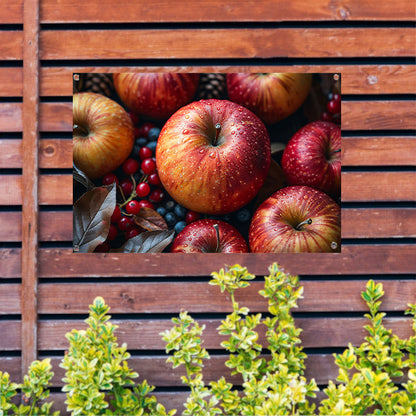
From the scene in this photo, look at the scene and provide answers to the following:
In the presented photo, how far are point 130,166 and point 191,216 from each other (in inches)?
10.3

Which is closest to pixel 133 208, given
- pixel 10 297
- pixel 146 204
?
pixel 146 204

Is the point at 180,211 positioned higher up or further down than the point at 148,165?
further down

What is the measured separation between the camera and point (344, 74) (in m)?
1.43

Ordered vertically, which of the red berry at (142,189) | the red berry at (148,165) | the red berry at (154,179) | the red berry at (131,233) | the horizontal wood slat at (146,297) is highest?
the red berry at (148,165)

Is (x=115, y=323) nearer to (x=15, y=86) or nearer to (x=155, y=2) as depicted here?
(x=15, y=86)

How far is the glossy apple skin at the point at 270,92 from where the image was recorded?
141 cm

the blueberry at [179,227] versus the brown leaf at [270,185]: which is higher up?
the brown leaf at [270,185]

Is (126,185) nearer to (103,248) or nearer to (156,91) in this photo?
(103,248)

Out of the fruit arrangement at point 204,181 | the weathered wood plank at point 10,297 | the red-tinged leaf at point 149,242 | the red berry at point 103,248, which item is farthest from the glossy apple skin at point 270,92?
the weathered wood plank at point 10,297

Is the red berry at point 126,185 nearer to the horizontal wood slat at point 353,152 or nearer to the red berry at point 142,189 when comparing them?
the red berry at point 142,189

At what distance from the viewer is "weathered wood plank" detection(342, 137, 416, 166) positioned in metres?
1.42

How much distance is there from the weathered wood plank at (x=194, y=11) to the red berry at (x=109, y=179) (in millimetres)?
502

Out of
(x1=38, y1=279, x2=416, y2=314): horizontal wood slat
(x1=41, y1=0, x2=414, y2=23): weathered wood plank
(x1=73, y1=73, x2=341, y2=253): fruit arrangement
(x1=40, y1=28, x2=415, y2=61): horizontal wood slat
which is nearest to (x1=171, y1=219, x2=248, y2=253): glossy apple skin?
(x1=73, y1=73, x2=341, y2=253): fruit arrangement

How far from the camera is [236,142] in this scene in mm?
1372
